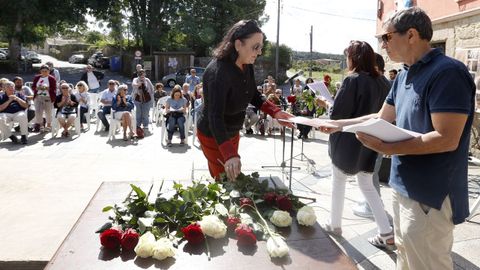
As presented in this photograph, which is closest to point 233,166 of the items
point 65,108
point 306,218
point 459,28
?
point 306,218

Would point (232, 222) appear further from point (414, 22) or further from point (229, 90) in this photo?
point (414, 22)

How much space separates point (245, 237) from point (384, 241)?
80.8 inches

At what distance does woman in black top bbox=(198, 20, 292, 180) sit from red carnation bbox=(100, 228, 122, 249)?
2.29ft

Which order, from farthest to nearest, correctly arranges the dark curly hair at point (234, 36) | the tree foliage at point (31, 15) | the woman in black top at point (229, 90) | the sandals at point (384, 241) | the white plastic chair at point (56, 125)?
the tree foliage at point (31, 15)
the white plastic chair at point (56, 125)
the sandals at point (384, 241)
the dark curly hair at point (234, 36)
the woman in black top at point (229, 90)

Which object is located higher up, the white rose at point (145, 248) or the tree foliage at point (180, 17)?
the tree foliage at point (180, 17)

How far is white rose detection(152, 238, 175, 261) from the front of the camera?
1.62m

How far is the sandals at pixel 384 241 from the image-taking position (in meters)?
3.37

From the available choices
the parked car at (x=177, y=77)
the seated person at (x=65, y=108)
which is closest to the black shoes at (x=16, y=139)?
the seated person at (x=65, y=108)

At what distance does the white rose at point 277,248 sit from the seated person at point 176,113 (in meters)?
6.99

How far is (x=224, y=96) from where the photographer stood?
7.63 ft

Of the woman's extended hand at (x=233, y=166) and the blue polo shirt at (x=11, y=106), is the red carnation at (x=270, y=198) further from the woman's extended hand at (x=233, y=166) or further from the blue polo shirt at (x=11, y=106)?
the blue polo shirt at (x=11, y=106)

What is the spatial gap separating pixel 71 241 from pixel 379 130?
1438mm

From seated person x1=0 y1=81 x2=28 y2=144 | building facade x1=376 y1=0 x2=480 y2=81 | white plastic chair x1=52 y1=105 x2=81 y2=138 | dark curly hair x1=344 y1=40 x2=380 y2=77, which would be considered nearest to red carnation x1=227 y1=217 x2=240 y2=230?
dark curly hair x1=344 y1=40 x2=380 y2=77

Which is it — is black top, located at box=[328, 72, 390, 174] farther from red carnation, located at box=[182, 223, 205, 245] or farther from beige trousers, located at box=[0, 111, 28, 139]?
beige trousers, located at box=[0, 111, 28, 139]
